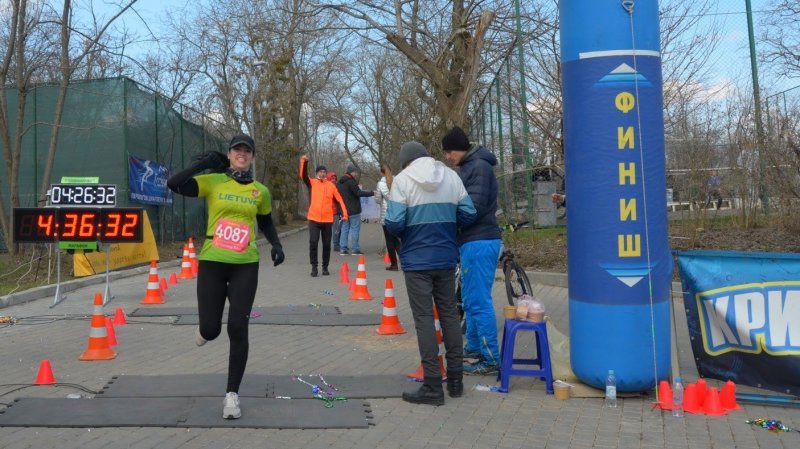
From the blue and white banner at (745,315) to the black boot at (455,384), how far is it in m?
1.92

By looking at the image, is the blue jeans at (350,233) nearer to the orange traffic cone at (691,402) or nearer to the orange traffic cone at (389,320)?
the orange traffic cone at (389,320)

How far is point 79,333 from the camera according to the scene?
27.1 ft

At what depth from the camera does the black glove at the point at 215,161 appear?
4.95m

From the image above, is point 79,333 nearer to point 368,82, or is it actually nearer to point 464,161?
point 464,161

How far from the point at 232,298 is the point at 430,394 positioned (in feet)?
5.30

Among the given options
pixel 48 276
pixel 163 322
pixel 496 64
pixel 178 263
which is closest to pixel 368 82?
pixel 496 64

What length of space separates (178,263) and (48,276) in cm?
426

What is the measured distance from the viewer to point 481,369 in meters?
6.15

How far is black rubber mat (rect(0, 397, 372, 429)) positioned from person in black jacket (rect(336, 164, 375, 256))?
411 inches

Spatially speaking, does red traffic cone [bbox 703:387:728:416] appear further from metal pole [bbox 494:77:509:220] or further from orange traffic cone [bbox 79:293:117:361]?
metal pole [bbox 494:77:509:220]

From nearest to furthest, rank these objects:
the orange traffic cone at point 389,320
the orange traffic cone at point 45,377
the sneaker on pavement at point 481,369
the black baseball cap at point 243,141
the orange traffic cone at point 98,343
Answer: the black baseball cap at point 243,141, the orange traffic cone at point 45,377, the sneaker on pavement at point 481,369, the orange traffic cone at point 98,343, the orange traffic cone at point 389,320

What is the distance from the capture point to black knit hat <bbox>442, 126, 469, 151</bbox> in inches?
239

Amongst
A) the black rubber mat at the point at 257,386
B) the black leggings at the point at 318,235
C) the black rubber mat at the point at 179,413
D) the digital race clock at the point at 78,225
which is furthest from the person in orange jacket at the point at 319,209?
the black rubber mat at the point at 179,413

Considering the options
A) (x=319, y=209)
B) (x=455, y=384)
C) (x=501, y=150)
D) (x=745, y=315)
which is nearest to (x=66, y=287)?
(x=319, y=209)
